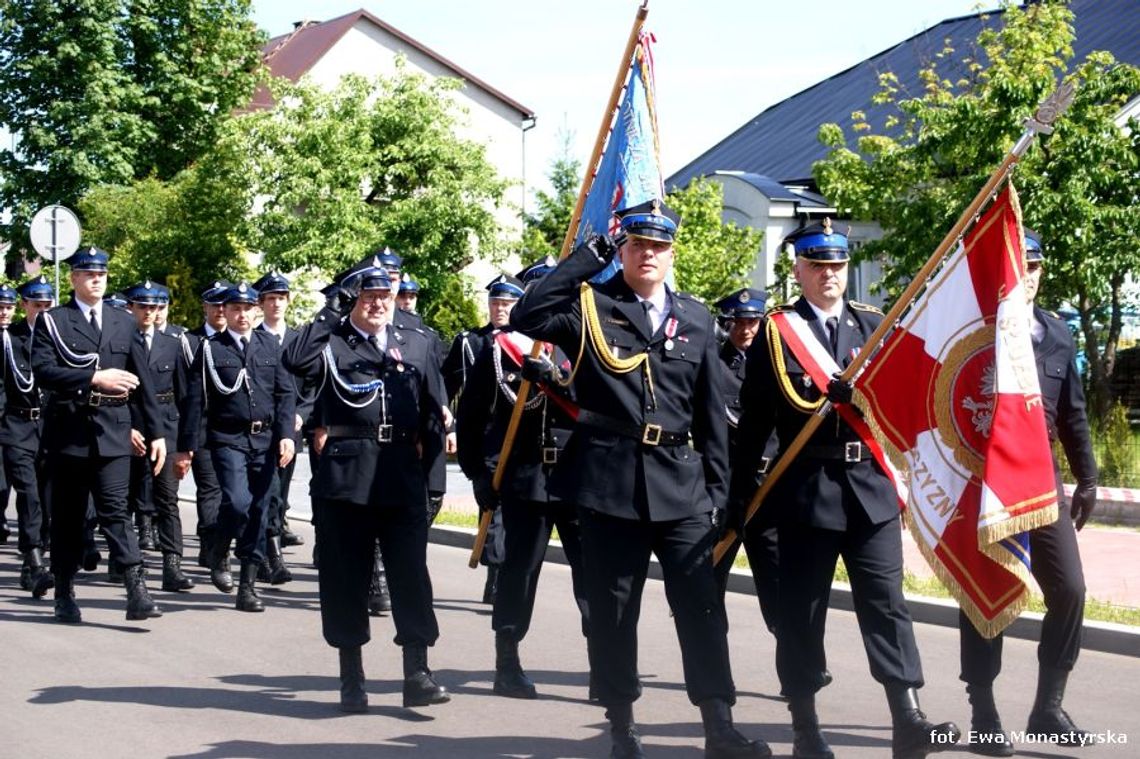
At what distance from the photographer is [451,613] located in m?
11.0

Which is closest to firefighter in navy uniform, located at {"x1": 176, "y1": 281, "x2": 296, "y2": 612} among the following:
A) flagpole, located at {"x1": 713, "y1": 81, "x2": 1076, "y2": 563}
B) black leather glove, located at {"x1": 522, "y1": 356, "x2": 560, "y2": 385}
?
black leather glove, located at {"x1": 522, "y1": 356, "x2": 560, "y2": 385}

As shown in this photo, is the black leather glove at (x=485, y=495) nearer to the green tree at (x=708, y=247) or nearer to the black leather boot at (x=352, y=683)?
the black leather boot at (x=352, y=683)

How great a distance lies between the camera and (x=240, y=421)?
11.6 meters

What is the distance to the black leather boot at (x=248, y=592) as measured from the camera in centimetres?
1105

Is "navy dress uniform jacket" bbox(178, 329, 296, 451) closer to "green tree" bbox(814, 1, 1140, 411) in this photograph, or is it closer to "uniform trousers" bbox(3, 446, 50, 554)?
"uniform trousers" bbox(3, 446, 50, 554)

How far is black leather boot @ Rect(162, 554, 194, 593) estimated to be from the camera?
11945 mm

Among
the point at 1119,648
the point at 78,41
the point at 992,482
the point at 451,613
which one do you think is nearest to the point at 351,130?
the point at 78,41

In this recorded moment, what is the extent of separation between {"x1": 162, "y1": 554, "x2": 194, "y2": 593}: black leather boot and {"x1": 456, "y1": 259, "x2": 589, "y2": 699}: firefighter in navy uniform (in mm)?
3930

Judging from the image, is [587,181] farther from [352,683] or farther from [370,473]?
[352,683]

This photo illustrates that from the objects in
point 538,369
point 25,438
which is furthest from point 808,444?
point 25,438

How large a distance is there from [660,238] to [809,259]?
620 mm

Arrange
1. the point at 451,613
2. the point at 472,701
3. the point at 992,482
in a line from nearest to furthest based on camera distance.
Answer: the point at 992,482
the point at 472,701
the point at 451,613

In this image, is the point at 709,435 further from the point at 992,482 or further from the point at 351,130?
the point at 351,130

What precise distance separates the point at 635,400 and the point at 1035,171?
13638mm
